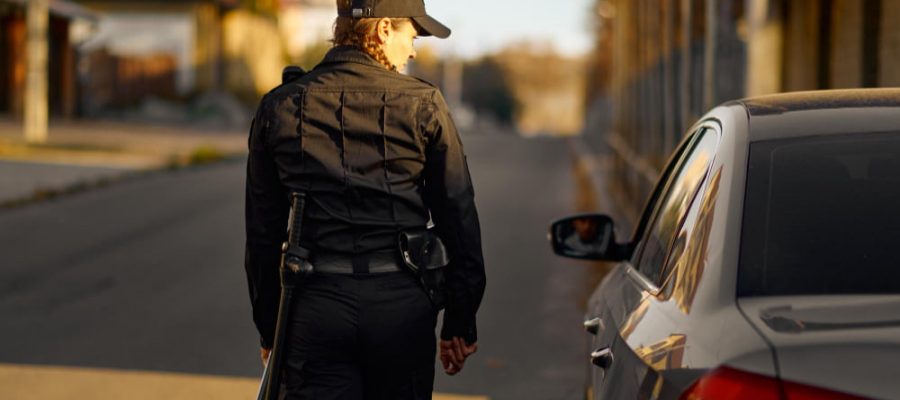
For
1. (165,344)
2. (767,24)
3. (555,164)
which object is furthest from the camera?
(555,164)

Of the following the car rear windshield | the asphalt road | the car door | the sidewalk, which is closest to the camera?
the car rear windshield

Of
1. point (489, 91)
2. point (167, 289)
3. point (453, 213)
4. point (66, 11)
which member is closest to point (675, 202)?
point (453, 213)

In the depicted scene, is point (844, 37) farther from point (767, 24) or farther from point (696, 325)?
point (696, 325)

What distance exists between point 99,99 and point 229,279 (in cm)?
3605

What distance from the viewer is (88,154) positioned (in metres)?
27.0

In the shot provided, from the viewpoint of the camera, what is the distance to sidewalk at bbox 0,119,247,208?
800 inches

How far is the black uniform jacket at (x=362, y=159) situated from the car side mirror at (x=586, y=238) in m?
0.80

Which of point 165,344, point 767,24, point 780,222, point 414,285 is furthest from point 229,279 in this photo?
point 780,222

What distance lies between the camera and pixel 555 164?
33875 millimetres

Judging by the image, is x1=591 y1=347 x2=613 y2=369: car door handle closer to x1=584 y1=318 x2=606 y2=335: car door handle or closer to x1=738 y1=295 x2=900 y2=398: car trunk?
x1=584 y1=318 x2=606 y2=335: car door handle

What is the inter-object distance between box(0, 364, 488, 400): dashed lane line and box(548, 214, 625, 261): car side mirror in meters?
2.78

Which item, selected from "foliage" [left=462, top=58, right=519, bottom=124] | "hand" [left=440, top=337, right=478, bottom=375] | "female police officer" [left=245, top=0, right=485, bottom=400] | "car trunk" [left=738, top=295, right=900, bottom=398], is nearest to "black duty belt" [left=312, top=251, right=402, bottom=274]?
"female police officer" [left=245, top=0, right=485, bottom=400]

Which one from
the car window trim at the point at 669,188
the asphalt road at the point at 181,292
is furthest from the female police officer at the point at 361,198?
the asphalt road at the point at 181,292

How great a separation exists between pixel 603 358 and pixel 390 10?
1034 mm
